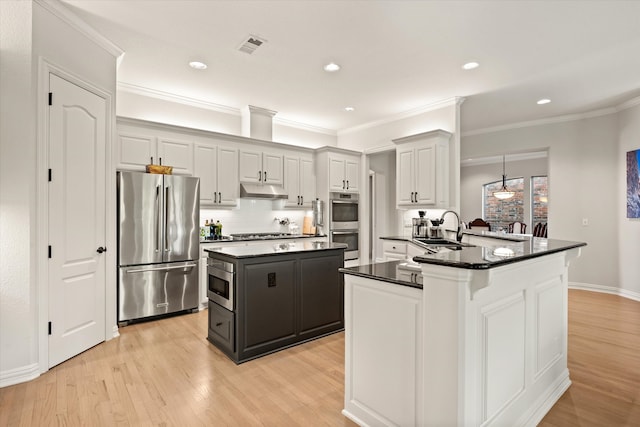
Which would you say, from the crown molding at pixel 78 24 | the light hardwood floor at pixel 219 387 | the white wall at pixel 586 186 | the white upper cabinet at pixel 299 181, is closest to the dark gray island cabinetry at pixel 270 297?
the light hardwood floor at pixel 219 387

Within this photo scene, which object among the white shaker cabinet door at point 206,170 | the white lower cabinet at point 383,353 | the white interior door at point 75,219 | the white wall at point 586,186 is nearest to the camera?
the white lower cabinet at point 383,353

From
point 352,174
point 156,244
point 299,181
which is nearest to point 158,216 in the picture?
point 156,244

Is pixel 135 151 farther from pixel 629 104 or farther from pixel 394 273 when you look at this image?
pixel 629 104

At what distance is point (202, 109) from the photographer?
5.02 meters

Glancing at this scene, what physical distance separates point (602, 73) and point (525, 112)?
1.48 metres

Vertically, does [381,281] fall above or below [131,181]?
below

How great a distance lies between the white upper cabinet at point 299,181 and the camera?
5.56 meters

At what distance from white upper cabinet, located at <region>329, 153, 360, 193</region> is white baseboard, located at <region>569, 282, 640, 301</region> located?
4.05 metres

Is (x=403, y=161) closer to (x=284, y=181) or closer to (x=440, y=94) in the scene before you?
(x=440, y=94)

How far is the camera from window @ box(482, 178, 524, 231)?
957cm

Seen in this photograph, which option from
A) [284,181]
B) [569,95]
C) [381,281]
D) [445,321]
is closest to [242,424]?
[381,281]

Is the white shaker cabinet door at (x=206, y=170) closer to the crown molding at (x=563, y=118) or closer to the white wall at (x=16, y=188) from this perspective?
the white wall at (x=16, y=188)

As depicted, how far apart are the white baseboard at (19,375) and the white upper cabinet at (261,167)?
10.4ft

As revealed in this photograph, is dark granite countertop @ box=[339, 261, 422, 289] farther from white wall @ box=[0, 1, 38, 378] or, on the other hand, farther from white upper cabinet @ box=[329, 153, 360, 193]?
white upper cabinet @ box=[329, 153, 360, 193]
